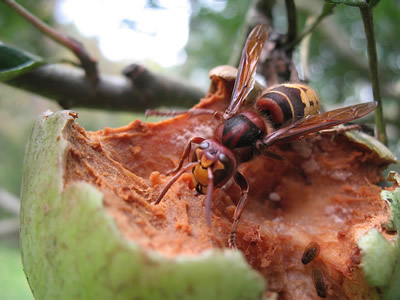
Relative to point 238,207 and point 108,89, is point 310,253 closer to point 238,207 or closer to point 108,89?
point 238,207

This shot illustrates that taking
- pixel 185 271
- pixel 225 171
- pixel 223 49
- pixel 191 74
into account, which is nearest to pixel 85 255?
pixel 185 271

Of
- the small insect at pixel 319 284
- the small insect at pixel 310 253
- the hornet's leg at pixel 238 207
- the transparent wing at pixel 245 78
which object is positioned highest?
the transparent wing at pixel 245 78

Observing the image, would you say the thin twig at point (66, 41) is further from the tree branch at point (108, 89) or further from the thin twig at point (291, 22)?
the thin twig at point (291, 22)

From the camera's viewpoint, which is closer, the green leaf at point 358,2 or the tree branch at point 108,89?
the green leaf at point 358,2

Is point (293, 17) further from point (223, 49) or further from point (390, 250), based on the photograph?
point (223, 49)

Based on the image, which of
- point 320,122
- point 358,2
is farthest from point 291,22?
point 320,122

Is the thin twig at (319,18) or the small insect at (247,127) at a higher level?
the thin twig at (319,18)

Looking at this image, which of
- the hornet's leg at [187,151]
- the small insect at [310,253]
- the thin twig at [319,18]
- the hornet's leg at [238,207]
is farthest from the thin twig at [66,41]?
the small insect at [310,253]

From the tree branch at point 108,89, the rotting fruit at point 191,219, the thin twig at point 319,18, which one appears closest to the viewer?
the rotting fruit at point 191,219
